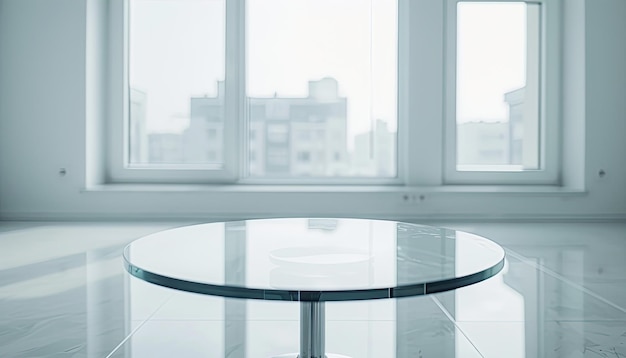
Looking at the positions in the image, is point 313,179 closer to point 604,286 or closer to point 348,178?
point 348,178

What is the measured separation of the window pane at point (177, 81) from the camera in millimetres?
4047

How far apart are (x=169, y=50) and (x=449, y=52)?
6.62ft

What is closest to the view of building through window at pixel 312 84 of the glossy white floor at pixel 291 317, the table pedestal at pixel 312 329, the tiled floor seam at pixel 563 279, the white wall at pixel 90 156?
the white wall at pixel 90 156

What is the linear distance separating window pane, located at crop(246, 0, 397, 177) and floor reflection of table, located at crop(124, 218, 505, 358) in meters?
2.63

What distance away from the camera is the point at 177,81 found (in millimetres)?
4082

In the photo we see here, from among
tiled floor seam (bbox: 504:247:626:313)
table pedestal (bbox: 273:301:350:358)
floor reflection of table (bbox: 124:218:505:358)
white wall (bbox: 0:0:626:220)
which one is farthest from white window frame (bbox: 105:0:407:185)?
table pedestal (bbox: 273:301:350:358)

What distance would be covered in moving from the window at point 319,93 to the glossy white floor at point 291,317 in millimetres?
1605

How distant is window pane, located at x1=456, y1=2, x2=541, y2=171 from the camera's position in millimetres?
4094

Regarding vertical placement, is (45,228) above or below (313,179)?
below

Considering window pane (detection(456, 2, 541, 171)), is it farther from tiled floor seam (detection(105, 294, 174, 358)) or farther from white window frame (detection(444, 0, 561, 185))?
tiled floor seam (detection(105, 294, 174, 358))

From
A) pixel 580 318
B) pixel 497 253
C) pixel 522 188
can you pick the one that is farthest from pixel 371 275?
pixel 522 188

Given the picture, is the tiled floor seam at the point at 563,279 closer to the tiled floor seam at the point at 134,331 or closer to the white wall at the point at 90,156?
the white wall at the point at 90,156

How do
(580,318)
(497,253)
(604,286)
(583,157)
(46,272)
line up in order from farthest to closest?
(583,157), (46,272), (604,286), (580,318), (497,253)

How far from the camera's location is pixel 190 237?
128 centimetres
